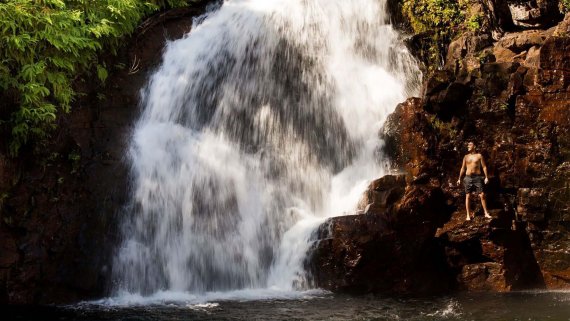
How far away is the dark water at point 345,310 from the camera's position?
810 centimetres

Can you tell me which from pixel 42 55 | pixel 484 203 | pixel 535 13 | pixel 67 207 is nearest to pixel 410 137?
pixel 484 203

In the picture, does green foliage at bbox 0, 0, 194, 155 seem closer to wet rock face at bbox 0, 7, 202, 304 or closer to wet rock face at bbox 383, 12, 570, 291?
wet rock face at bbox 0, 7, 202, 304

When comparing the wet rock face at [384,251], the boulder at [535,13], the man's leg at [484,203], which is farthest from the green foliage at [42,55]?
the boulder at [535,13]

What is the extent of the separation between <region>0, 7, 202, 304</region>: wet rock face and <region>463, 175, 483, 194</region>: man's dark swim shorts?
281 inches

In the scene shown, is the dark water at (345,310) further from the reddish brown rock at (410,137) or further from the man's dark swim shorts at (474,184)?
the reddish brown rock at (410,137)

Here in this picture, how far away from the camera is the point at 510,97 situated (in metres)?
11.8

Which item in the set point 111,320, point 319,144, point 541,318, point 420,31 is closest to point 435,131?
point 319,144

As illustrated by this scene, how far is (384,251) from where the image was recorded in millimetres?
10578

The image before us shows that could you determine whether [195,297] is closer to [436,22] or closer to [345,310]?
[345,310]

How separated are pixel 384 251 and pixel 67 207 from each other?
6505 mm

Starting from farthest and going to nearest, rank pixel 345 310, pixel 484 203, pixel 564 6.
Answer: pixel 564 6, pixel 484 203, pixel 345 310

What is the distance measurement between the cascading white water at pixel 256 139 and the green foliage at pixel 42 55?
204 cm

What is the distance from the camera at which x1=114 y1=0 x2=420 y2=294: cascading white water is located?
11.3 meters

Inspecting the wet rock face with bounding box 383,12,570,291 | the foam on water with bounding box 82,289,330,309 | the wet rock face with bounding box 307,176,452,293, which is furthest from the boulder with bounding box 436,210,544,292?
the foam on water with bounding box 82,289,330,309
